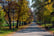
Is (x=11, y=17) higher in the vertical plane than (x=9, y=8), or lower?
lower

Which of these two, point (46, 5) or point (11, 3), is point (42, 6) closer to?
point (46, 5)

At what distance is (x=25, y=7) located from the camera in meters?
34.2

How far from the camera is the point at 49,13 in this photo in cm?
3284

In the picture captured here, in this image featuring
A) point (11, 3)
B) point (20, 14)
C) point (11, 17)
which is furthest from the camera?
point (20, 14)

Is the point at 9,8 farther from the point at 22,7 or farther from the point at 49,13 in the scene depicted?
the point at 49,13

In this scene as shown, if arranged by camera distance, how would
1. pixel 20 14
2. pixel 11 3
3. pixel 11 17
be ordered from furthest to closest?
pixel 20 14, pixel 11 17, pixel 11 3

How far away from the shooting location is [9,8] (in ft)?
95.1

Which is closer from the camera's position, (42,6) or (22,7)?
(42,6)

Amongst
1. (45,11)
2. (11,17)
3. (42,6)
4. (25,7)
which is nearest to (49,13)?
(45,11)

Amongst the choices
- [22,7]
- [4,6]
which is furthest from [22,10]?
[4,6]

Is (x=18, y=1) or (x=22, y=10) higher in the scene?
(x=18, y=1)

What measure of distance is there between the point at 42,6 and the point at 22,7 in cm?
548

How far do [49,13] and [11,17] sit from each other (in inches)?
359

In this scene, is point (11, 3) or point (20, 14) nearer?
point (11, 3)
